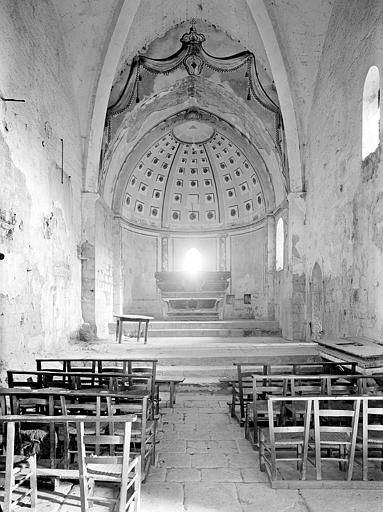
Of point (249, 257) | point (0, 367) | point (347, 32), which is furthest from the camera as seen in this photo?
point (249, 257)

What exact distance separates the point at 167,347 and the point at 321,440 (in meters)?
7.11

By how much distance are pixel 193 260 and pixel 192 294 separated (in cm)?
360

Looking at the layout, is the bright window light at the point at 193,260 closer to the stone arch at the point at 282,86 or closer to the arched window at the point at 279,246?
the arched window at the point at 279,246

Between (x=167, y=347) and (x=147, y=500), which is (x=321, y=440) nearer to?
(x=147, y=500)

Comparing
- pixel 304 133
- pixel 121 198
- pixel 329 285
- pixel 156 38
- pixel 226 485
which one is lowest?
pixel 226 485

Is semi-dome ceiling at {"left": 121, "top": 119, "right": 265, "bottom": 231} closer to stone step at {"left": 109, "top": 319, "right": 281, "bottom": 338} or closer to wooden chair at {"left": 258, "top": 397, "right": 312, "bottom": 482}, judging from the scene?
stone step at {"left": 109, "top": 319, "right": 281, "bottom": 338}

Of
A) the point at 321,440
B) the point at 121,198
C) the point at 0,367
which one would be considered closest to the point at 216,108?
the point at 121,198

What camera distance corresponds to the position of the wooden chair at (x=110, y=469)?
10.1ft

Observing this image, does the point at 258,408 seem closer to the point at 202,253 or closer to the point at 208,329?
the point at 208,329

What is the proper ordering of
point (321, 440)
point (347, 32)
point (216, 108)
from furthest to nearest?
point (216, 108) < point (347, 32) < point (321, 440)

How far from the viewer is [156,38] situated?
13000mm

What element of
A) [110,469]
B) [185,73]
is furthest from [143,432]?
[185,73]

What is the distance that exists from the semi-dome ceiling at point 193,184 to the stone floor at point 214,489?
12668 mm

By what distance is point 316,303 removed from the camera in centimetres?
1205
